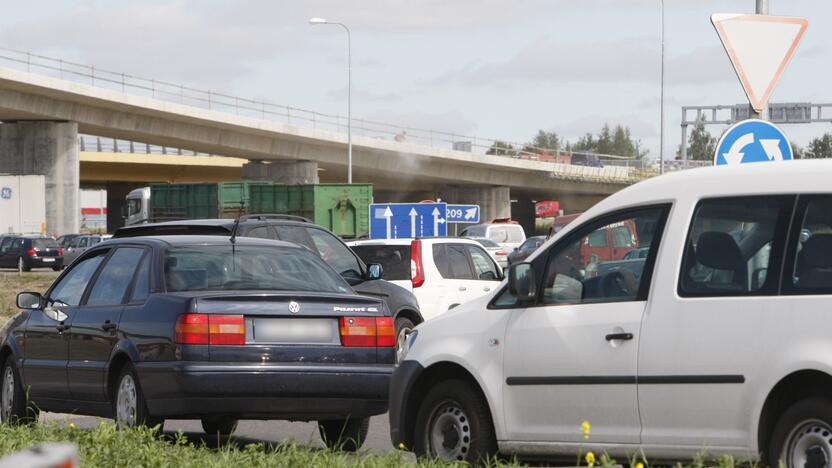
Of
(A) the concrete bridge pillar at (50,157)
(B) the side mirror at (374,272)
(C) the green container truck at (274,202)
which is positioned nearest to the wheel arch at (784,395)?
(B) the side mirror at (374,272)

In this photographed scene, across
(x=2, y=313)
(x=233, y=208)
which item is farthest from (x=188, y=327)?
(x=233, y=208)

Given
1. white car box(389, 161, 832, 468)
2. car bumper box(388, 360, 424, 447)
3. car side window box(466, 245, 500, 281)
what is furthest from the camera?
car side window box(466, 245, 500, 281)

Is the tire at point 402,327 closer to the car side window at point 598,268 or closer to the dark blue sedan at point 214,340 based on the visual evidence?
the dark blue sedan at point 214,340

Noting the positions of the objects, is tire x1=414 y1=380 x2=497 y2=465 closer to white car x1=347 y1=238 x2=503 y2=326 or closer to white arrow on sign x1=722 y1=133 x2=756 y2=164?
white arrow on sign x1=722 y1=133 x2=756 y2=164

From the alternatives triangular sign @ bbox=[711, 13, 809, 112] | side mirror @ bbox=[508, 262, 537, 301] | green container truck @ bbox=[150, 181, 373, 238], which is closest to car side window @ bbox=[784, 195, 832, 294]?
side mirror @ bbox=[508, 262, 537, 301]

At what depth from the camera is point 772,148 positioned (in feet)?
33.0

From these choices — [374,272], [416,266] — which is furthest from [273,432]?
[416,266]

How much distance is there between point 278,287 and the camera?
9703 millimetres

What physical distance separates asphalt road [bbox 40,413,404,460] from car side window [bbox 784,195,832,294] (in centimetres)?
414

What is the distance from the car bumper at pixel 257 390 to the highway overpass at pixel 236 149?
4411 cm

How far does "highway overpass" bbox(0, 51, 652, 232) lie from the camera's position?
5603 cm

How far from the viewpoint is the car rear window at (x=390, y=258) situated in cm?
1845

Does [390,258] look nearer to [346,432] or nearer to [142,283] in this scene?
[346,432]

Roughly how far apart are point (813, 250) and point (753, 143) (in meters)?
3.78
